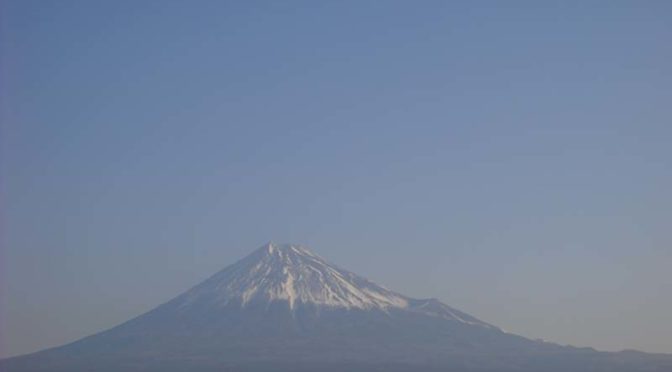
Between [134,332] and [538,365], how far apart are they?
67552mm

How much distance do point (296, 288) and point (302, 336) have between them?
690 inches

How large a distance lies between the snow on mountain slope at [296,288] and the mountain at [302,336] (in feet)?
0.71

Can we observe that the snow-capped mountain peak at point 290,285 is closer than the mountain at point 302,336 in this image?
No

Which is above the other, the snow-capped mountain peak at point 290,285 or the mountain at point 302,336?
the snow-capped mountain peak at point 290,285

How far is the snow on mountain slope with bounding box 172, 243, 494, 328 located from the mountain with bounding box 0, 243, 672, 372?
8.5 inches

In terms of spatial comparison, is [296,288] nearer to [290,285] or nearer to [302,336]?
[290,285]

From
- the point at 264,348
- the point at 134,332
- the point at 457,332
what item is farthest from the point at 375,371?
the point at 134,332

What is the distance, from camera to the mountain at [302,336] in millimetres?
152375

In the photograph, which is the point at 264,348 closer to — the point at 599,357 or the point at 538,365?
the point at 538,365

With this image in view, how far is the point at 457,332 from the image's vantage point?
6959 inches

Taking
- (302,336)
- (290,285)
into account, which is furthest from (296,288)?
(302,336)

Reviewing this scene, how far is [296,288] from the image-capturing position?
611 feet

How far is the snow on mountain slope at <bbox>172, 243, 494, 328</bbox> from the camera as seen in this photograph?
18362cm

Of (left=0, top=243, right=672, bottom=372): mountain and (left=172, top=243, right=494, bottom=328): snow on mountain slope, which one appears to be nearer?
(left=0, top=243, right=672, bottom=372): mountain
